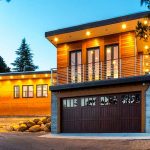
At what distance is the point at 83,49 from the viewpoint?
93.0 feet

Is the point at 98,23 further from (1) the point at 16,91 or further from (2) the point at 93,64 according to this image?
(1) the point at 16,91

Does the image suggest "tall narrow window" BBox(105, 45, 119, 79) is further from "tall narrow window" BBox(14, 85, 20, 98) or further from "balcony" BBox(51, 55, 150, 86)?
"tall narrow window" BBox(14, 85, 20, 98)

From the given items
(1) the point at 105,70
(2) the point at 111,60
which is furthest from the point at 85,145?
(2) the point at 111,60

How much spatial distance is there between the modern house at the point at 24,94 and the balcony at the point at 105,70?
9884 mm

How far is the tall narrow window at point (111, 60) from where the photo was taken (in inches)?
1047

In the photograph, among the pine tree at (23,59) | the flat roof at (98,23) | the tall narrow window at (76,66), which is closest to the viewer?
the flat roof at (98,23)

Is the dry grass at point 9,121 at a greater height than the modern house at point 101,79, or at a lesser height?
lesser

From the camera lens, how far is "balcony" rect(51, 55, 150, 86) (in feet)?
83.7

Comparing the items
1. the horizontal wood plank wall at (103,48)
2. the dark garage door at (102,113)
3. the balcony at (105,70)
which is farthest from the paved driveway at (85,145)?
the horizontal wood plank wall at (103,48)

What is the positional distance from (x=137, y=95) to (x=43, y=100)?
16.4 meters

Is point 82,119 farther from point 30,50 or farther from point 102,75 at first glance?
point 30,50

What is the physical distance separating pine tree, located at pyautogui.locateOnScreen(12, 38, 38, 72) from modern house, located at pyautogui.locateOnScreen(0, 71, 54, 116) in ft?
137

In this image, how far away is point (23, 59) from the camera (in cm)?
A: 8569

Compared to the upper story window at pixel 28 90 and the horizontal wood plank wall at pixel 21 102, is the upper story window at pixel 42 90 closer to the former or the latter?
the horizontal wood plank wall at pixel 21 102
